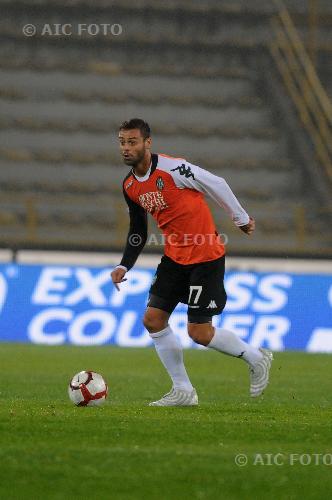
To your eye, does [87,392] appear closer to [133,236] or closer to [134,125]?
[133,236]

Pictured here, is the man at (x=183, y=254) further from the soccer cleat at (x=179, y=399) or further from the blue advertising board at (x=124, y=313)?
the blue advertising board at (x=124, y=313)

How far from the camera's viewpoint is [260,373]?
8.76 m

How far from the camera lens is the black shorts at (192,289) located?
8.45 metres

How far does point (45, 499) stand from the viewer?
480 centimetres

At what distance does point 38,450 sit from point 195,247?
9.63ft

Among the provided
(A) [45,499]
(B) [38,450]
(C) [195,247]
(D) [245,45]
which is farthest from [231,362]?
(D) [245,45]

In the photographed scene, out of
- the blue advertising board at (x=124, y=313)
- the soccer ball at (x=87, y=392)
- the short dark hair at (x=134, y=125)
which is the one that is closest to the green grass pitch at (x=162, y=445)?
the soccer ball at (x=87, y=392)

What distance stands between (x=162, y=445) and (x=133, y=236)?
291 centimetres

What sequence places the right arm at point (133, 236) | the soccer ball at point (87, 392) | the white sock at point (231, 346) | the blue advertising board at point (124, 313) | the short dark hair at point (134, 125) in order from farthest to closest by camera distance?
the blue advertising board at point (124, 313)
the right arm at point (133, 236)
the white sock at point (231, 346)
the short dark hair at point (134, 125)
the soccer ball at point (87, 392)

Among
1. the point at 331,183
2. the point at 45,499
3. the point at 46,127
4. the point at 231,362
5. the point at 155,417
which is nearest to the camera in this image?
the point at 45,499

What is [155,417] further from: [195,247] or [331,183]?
[331,183]

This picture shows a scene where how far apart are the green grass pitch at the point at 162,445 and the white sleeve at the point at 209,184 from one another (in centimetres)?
132

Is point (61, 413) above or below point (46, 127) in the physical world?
below

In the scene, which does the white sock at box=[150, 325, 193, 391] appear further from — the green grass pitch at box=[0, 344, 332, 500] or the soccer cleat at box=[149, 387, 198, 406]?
the green grass pitch at box=[0, 344, 332, 500]
